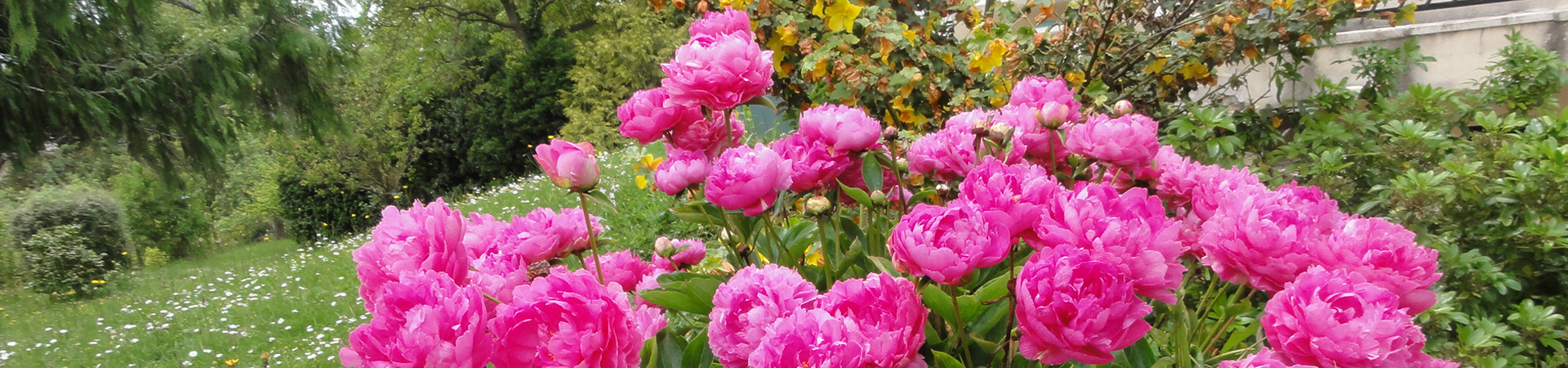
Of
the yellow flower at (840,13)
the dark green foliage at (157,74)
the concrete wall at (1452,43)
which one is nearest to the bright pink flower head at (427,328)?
the yellow flower at (840,13)

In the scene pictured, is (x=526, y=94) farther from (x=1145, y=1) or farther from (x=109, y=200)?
→ (x=1145, y=1)

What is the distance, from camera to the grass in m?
3.37

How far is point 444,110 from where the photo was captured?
448 inches

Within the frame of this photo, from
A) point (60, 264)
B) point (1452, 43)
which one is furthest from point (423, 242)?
point (60, 264)

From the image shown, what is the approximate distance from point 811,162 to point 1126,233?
30 cm

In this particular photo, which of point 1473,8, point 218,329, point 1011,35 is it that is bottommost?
point 218,329

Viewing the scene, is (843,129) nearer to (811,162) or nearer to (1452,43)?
(811,162)

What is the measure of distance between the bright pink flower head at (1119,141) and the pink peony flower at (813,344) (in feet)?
1.10

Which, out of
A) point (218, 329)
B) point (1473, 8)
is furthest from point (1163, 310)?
point (218, 329)

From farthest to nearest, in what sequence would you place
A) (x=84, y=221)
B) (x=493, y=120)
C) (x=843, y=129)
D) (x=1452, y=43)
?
(x=493, y=120), (x=84, y=221), (x=1452, y=43), (x=843, y=129)

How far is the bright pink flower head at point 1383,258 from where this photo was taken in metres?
0.54

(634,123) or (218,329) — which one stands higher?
(634,123)

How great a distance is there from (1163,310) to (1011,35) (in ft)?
5.09

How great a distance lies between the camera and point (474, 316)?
50cm
